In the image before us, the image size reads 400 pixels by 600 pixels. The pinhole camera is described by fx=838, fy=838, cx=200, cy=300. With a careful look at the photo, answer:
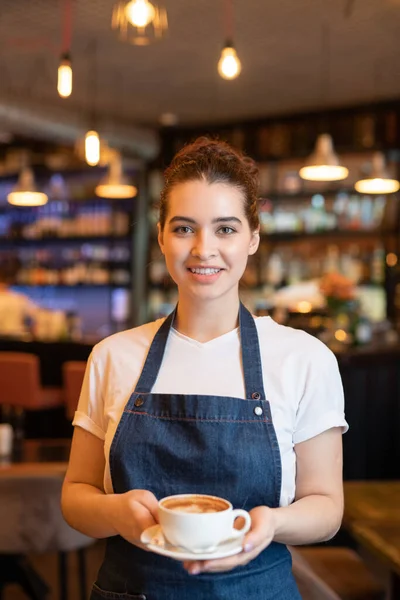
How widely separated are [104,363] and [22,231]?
954 cm

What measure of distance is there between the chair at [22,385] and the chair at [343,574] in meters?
3.88

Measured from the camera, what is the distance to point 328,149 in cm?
630

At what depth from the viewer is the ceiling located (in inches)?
231

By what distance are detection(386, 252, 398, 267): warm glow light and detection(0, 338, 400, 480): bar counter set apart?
2.48 meters

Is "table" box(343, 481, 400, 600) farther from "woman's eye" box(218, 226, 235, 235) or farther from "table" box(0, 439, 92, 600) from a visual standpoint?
"woman's eye" box(218, 226, 235, 235)

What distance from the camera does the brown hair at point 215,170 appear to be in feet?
5.27

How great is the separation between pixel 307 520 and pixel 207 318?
1.42 feet

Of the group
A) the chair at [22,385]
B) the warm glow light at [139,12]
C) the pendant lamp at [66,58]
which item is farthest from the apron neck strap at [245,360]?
the chair at [22,385]

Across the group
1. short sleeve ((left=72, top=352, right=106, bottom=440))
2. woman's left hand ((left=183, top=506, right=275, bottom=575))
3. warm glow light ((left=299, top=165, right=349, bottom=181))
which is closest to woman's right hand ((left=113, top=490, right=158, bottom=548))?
woman's left hand ((left=183, top=506, right=275, bottom=575))

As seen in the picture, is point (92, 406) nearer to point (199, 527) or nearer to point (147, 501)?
point (147, 501)

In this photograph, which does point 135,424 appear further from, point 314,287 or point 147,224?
point 147,224

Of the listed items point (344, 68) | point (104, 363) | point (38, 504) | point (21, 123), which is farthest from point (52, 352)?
point (104, 363)

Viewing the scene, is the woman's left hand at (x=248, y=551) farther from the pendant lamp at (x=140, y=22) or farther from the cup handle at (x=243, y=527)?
the pendant lamp at (x=140, y=22)

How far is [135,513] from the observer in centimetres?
138
